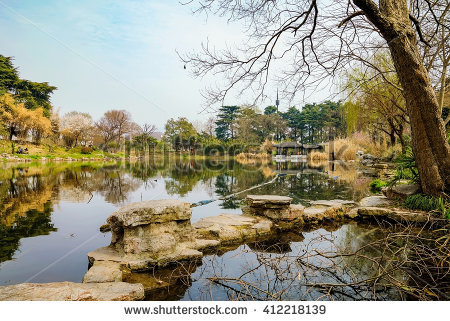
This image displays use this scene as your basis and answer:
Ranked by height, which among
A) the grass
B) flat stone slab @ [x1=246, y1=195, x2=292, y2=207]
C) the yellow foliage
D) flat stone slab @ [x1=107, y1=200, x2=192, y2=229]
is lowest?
flat stone slab @ [x1=246, y1=195, x2=292, y2=207]

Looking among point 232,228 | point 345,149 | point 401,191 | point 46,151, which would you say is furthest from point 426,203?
point 46,151

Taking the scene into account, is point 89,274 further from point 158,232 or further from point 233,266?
point 233,266

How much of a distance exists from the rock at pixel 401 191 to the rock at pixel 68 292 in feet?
18.3

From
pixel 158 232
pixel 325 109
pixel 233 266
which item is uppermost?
pixel 325 109

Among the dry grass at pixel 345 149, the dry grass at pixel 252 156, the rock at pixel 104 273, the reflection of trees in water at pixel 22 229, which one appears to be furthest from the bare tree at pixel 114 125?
the rock at pixel 104 273

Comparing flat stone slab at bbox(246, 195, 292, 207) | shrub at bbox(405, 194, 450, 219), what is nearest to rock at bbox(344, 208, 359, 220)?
shrub at bbox(405, 194, 450, 219)

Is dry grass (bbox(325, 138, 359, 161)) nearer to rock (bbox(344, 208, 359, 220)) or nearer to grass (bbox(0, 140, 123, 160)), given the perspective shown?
rock (bbox(344, 208, 359, 220))

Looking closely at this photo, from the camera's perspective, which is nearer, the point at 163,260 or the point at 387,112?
the point at 163,260

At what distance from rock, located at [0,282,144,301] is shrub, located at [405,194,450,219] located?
470 centimetres

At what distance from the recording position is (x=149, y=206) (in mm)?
3543

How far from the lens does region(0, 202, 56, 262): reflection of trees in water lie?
388 centimetres

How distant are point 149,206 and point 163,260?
27.6 inches

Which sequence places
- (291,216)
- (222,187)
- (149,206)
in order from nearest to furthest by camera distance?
(149,206) < (291,216) < (222,187)

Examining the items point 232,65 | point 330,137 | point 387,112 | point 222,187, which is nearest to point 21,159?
point 222,187
